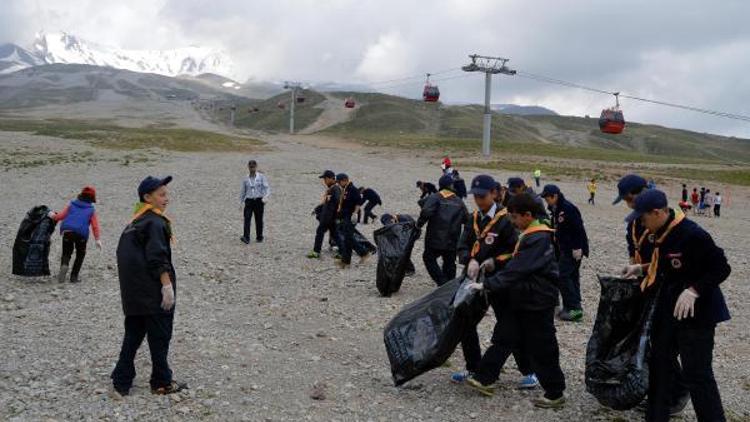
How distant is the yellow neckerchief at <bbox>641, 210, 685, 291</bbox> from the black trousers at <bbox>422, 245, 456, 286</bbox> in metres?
4.64

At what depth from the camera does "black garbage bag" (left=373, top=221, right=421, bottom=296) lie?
1100 centimetres

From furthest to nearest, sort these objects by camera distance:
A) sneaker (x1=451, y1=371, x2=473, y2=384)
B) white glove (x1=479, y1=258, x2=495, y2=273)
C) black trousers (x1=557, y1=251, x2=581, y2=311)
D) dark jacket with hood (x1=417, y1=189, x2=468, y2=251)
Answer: dark jacket with hood (x1=417, y1=189, x2=468, y2=251)
black trousers (x1=557, y1=251, x2=581, y2=311)
sneaker (x1=451, y1=371, x2=473, y2=384)
white glove (x1=479, y1=258, x2=495, y2=273)

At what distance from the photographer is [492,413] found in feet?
21.4

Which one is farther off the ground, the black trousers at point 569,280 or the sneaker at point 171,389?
the black trousers at point 569,280

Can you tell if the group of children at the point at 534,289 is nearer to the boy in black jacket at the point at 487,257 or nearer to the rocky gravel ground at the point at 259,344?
the boy in black jacket at the point at 487,257

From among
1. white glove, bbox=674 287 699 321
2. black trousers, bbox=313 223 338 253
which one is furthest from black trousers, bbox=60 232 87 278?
white glove, bbox=674 287 699 321

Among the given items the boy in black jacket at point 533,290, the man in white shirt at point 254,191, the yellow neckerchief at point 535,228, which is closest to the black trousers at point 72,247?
the man in white shirt at point 254,191

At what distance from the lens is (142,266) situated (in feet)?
20.4

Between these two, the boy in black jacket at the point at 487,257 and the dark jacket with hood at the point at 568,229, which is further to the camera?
the dark jacket with hood at the point at 568,229

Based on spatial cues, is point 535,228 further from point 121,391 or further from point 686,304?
point 121,391

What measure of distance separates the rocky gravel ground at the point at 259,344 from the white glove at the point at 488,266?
4.08 ft

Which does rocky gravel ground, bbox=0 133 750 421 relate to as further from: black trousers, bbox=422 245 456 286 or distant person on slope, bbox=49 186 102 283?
black trousers, bbox=422 245 456 286

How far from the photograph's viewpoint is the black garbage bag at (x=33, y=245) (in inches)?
449

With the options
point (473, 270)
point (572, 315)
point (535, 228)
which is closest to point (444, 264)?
point (572, 315)
